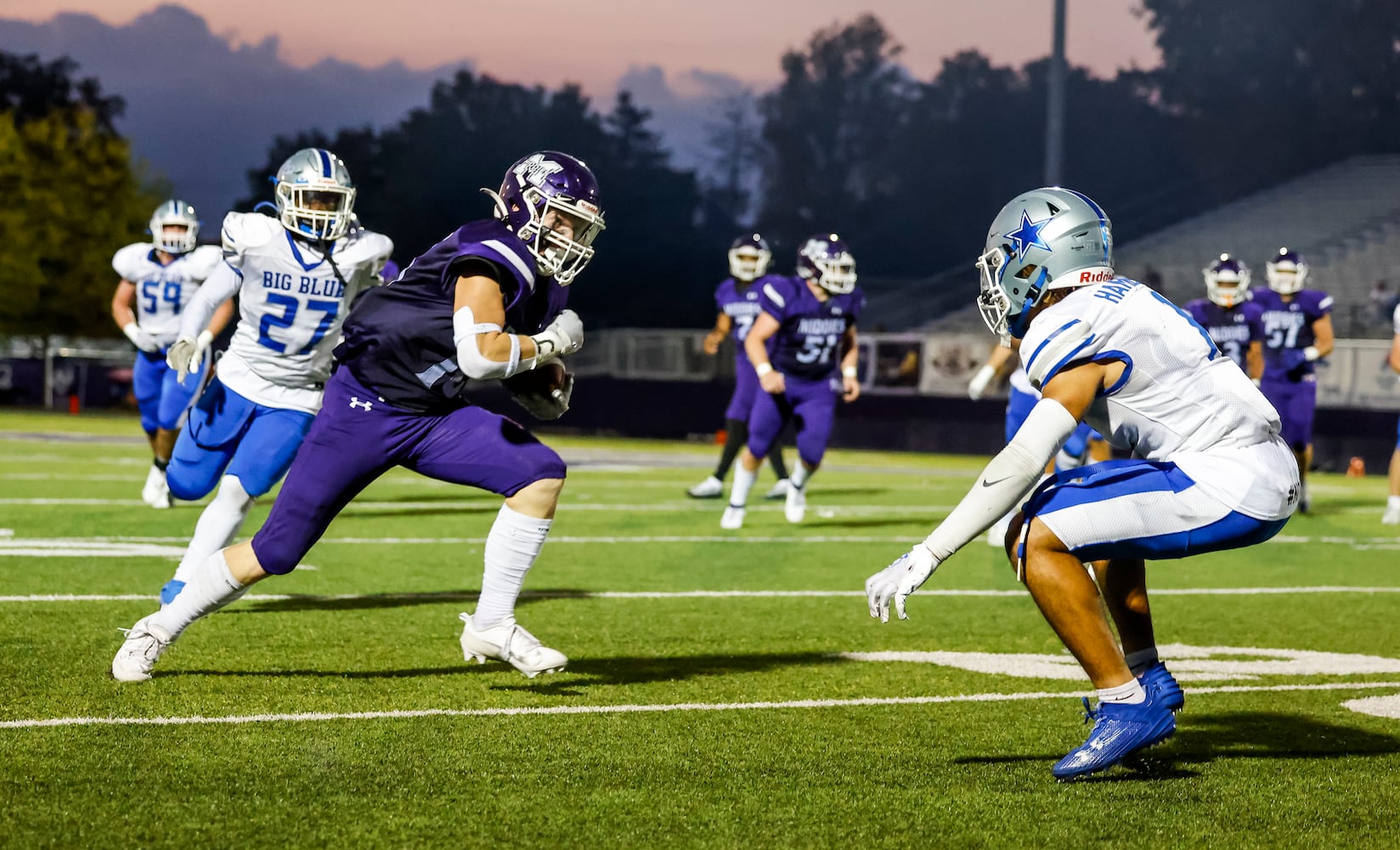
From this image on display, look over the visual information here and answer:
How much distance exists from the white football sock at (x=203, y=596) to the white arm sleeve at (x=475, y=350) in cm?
99

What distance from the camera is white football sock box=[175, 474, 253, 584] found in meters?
6.18

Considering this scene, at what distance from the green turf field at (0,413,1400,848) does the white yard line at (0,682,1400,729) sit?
2cm

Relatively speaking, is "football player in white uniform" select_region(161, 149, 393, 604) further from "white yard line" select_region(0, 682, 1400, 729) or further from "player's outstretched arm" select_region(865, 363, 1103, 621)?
"player's outstretched arm" select_region(865, 363, 1103, 621)

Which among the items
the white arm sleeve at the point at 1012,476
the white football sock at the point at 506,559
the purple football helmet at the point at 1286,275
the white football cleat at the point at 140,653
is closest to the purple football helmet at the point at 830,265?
the purple football helmet at the point at 1286,275

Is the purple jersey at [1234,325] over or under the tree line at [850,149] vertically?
under

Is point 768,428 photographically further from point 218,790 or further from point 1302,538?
point 218,790

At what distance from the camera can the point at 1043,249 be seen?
4348 millimetres

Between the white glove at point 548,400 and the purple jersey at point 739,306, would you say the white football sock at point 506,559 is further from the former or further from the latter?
the purple jersey at point 739,306

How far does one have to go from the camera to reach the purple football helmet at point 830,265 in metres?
11.2

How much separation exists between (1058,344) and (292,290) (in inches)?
155

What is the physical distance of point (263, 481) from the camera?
247 inches

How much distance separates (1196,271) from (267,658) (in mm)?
30470

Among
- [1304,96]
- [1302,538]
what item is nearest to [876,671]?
[1302,538]

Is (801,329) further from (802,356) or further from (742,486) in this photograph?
(742,486)
